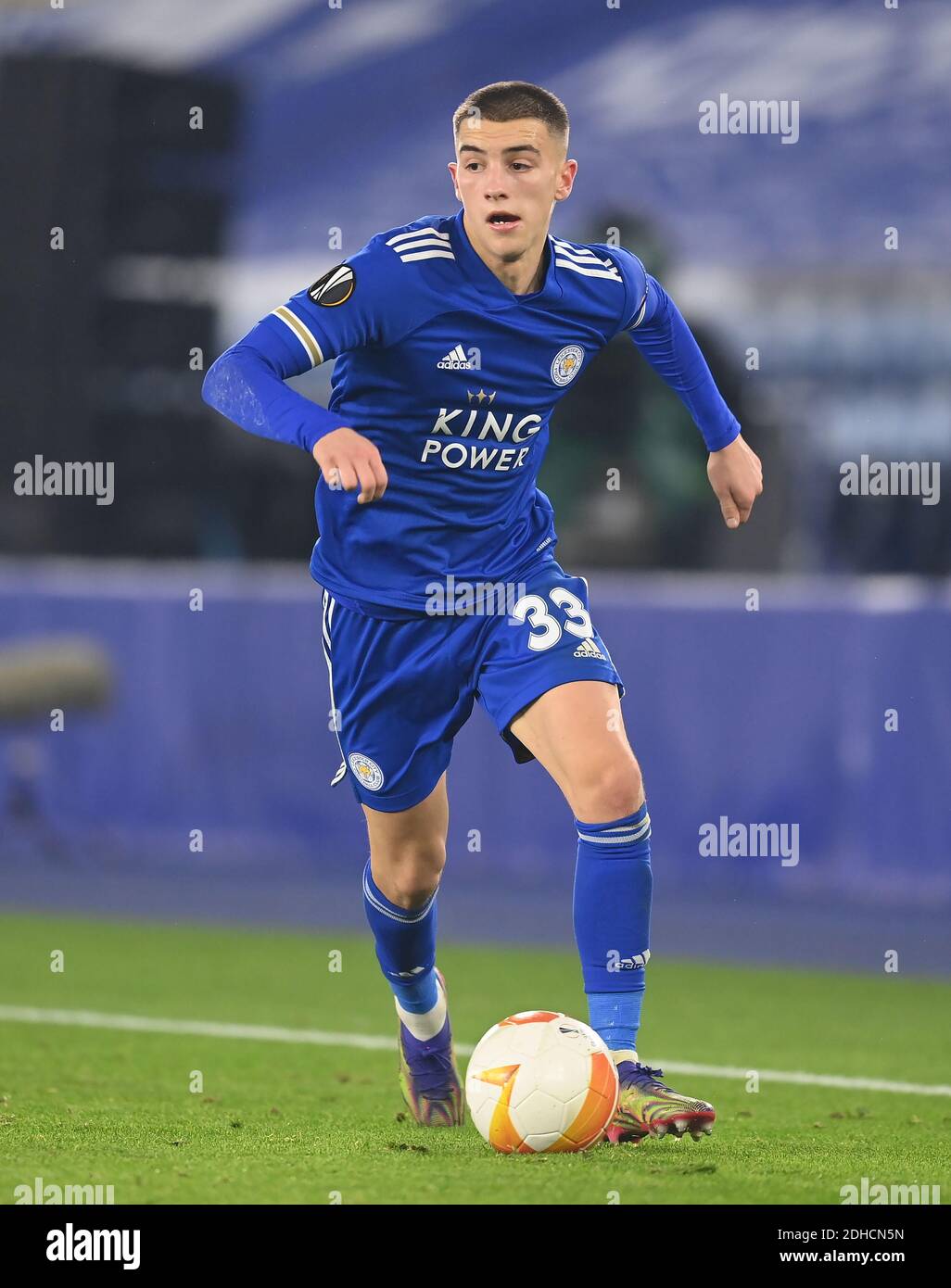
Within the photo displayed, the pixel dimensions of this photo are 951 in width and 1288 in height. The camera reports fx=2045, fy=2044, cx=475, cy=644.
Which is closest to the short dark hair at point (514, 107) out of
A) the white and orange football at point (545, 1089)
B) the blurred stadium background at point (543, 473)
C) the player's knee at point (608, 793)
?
the player's knee at point (608, 793)

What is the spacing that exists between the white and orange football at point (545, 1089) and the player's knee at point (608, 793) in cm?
49

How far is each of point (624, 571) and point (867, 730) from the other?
8.57 metres

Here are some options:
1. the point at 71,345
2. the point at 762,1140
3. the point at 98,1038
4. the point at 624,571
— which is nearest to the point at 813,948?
the point at 98,1038

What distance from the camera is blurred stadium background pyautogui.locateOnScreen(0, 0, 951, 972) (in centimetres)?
1083

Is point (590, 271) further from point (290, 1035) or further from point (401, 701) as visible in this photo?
point (290, 1035)

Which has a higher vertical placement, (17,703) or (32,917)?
(17,703)

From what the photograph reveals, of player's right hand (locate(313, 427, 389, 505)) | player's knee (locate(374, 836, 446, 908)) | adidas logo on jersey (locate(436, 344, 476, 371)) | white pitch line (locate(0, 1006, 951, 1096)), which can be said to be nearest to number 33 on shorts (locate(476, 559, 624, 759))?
player's knee (locate(374, 836, 446, 908))

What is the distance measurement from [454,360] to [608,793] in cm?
113

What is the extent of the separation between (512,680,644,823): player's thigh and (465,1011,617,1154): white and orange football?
0.51m

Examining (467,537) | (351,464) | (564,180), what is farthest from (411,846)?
(564,180)

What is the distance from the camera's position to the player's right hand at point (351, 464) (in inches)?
165

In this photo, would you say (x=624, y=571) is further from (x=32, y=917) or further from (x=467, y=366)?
(x=467, y=366)

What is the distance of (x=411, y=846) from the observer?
5332mm

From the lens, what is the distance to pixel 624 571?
62.7 ft
